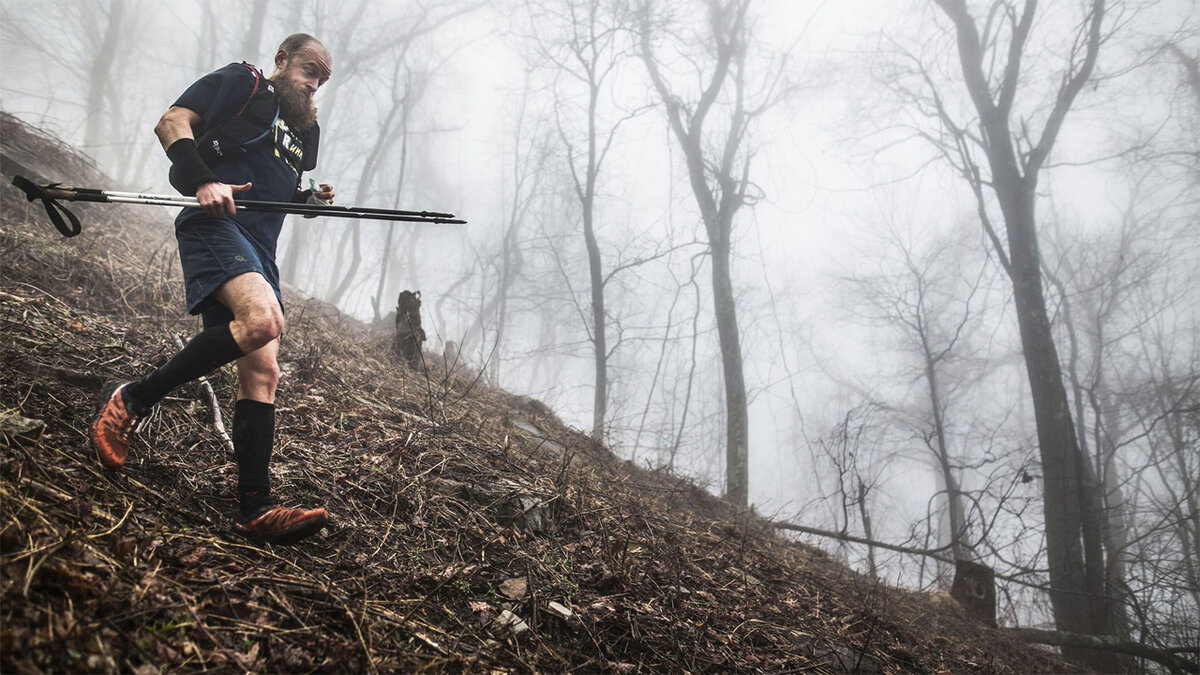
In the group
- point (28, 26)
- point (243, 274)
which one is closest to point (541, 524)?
point (243, 274)

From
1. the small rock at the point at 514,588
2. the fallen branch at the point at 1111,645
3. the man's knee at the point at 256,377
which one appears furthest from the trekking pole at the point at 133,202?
the fallen branch at the point at 1111,645

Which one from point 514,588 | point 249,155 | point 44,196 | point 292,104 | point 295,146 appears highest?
point 292,104

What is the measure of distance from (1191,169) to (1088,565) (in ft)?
42.6

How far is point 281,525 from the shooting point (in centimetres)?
204

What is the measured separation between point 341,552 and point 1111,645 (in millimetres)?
8174

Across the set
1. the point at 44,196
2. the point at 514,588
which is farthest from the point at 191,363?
the point at 514,588

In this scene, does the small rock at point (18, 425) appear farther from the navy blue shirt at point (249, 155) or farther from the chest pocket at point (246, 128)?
the chest pocket at point (246, 128)

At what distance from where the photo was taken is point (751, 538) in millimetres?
5473

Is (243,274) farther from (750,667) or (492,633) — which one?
(750,667)

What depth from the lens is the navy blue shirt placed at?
2.38 meters

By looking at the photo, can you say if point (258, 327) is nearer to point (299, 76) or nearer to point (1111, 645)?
point (299, 76)

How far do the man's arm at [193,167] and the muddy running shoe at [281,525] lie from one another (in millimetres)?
1260

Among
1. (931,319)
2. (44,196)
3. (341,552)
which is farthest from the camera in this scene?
(931,319)

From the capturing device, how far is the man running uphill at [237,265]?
6.95 feet
